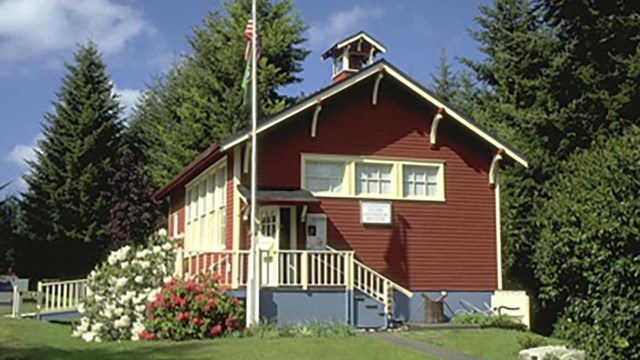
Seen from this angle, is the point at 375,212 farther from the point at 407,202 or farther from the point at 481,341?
the point at 481,341

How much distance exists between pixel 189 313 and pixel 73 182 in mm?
24289

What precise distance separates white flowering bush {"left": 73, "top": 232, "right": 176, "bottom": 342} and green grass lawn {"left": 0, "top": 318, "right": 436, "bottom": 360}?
0.69m

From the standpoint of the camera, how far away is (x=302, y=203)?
19.6m

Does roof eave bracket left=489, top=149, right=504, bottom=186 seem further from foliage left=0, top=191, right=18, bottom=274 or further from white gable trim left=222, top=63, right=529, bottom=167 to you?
foliage left=0, top=191, right=18, bottom=274

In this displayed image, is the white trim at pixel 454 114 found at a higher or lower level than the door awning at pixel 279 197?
higher

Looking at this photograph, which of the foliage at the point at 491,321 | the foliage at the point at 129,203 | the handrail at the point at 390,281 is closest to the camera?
the foliage at the point at 491,321

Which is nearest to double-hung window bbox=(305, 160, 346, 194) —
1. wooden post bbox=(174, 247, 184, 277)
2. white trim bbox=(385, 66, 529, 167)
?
white trim bbox=(385, 66, 529, 167)

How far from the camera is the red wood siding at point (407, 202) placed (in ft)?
68.6

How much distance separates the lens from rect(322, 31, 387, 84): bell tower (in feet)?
76.1

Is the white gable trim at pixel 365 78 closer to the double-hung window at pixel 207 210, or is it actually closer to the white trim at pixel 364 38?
the white trim at pixel 364 38

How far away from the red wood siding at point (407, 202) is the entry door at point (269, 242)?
34.6 inches

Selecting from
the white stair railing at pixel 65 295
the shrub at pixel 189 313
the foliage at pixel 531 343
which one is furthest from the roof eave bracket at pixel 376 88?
the white stair railing at pixel 65 295

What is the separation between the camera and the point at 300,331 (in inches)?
672

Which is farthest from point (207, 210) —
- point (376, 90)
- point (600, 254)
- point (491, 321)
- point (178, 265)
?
point (600, 254)
